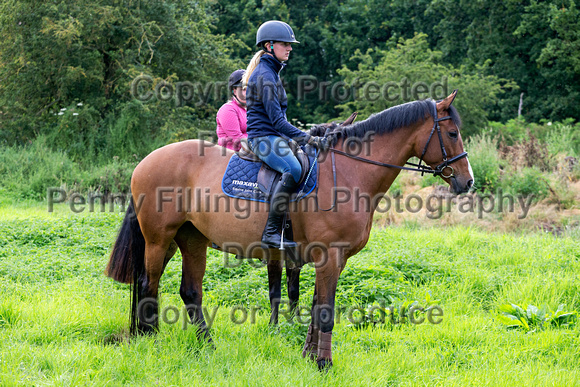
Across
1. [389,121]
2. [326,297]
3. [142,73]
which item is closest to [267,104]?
[389,121]

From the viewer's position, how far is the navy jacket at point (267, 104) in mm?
4387

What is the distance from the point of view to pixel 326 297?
4.51 m

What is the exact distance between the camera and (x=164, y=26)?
52.5ft

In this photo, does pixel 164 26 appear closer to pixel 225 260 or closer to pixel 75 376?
pixel 225 260

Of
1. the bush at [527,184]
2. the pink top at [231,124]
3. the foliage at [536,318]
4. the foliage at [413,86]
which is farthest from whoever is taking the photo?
the foliage at [413,86]

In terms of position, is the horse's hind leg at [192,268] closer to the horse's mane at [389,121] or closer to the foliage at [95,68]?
the horse's mane at [389,121]

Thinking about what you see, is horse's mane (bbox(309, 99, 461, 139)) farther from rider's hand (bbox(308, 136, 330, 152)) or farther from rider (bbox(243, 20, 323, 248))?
rider (bbox(243, 20, 323, 248))

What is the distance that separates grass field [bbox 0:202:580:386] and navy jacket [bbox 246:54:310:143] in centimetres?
202

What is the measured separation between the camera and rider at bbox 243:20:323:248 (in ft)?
14.5

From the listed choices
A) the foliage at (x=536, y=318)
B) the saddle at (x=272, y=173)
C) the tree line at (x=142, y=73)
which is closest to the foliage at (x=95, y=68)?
the tree line at (x=142, y=73)

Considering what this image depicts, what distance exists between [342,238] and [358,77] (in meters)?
15.9

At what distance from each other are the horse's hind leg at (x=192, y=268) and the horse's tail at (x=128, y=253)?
0.42 m

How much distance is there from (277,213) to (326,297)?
89cm

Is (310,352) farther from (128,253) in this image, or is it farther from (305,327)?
(128,253)
